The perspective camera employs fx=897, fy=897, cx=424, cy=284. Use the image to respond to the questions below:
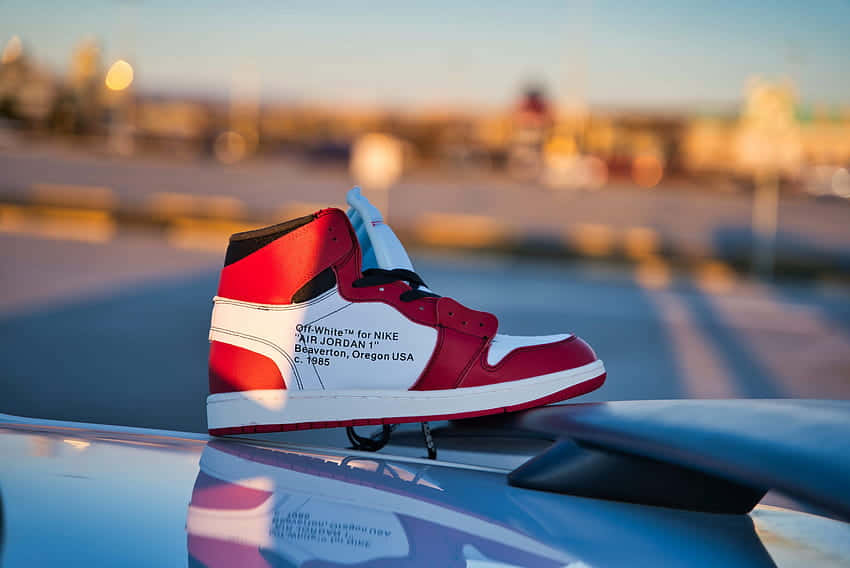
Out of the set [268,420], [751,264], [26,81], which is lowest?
[751,264]

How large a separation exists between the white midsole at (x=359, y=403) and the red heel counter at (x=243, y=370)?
1 cm

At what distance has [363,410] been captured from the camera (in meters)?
1.37

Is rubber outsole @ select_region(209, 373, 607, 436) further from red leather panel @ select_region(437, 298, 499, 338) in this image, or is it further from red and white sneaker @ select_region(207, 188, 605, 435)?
red leather panel @ select_region(437, 298, 499, 338)

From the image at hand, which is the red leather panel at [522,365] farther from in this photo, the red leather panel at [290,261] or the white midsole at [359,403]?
the red leather panel at [290,261]

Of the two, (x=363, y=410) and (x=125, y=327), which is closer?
(x=363, y=410)

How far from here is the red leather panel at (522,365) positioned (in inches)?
54.0

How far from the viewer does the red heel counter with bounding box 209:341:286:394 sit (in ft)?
4.51

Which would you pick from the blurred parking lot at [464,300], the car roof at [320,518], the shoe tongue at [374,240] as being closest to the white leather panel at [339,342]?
the shoe tongue at [374,240]

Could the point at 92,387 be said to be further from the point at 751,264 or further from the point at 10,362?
the point at 751,264

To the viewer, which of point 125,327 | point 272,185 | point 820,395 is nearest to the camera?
point 820,395

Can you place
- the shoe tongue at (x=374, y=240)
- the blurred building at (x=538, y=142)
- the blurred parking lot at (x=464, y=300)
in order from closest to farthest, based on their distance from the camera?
the shoe tongue at (x=374, y=240) < the blurred parking lot at (x=464, y=300) < the blurred building at (x=538, y=142)

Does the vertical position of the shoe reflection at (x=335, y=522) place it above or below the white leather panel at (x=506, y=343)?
below

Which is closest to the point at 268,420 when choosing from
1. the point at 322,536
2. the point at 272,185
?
the point at 322,536

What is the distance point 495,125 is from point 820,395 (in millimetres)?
47094
